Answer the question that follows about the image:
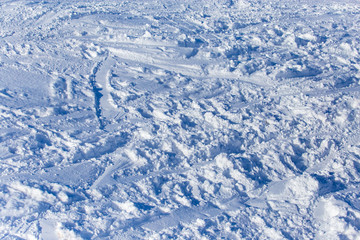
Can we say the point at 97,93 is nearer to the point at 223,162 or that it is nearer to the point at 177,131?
the point at 177,131

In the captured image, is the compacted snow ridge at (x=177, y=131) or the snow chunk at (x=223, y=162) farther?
the snow chunk at (x=223, y=162)

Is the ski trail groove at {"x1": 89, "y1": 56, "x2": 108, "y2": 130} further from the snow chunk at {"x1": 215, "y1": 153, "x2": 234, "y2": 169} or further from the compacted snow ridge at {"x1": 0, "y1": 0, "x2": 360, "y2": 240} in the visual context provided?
the snow chunk at {"x1": 215, "y1": 153, "x2": 234, "y2": 169}

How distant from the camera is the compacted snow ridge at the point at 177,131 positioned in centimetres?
259

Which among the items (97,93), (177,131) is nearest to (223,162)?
(177,131)

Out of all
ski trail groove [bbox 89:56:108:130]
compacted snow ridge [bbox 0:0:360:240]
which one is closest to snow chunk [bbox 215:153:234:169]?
compacted snow ridge [bbox 0:0:360:240]

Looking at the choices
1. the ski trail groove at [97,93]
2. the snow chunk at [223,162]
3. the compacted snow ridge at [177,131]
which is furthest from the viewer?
the ski trail groove at [97,93]

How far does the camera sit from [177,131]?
3518mm

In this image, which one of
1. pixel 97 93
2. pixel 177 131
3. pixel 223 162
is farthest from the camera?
pixel 97 93

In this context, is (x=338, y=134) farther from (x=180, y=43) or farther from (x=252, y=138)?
(x=180, y=43)

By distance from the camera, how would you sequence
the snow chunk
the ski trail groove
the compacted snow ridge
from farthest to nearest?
the ski trail groove, the snow chunk, the compacted snow ridge

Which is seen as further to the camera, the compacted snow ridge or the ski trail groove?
the ski trail groove

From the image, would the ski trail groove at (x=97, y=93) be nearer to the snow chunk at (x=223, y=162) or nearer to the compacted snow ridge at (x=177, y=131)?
the compacted snow ridge at (x=177, y=131)

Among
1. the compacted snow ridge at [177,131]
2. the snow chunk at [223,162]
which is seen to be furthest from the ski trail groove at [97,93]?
the snow chunk at [223,162]

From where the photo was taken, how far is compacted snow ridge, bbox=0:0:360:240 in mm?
2594
